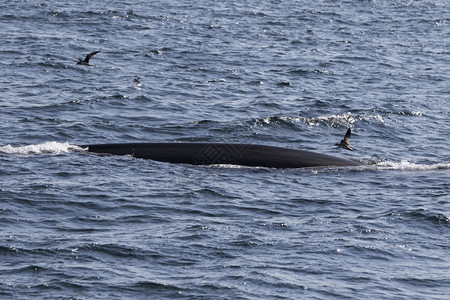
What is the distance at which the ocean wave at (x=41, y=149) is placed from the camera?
91.5 ft

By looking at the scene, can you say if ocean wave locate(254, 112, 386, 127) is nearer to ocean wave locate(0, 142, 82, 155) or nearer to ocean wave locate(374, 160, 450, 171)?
ocean wave locate(374, 160, 450, 171)

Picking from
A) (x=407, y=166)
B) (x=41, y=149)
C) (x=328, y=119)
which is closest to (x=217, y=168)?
(x=41, y=149)

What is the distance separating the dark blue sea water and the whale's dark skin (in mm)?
333

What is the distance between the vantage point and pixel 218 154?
1073 inches

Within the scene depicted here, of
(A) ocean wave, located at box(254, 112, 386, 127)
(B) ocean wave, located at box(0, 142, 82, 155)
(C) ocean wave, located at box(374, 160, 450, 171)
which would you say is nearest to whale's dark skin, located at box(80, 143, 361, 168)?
(B) ocean wave, located at box(0, 142, 82, 155)

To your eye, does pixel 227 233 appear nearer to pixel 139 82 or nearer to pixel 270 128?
pixel 270 128

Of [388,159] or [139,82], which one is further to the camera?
[139,82]

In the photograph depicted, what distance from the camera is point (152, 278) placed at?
18859 mm

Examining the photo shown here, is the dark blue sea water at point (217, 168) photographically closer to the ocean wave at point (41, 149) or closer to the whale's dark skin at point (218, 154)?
the ocean wave at point (41, 149)

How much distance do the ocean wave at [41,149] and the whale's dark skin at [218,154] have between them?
63 centimetres

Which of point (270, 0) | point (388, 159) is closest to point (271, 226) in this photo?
point (388, 159)

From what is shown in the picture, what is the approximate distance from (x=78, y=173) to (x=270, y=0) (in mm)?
53737

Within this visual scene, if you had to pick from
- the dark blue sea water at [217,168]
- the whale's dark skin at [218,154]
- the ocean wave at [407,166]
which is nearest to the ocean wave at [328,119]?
the dark blue sea water at [217,168]

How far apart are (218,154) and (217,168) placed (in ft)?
1.71
